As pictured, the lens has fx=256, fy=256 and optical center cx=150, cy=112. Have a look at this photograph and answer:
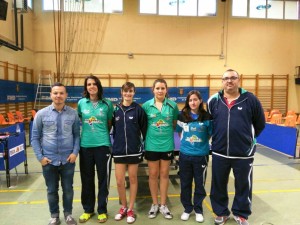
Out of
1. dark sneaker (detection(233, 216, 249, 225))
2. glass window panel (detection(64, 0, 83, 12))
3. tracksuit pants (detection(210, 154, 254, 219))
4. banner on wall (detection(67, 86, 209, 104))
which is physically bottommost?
dark sneaker (detection(233, 216, 249, 225))

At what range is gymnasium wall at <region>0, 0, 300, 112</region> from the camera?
1216cm

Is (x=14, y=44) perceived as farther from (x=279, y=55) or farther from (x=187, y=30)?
(x=279, y=55)

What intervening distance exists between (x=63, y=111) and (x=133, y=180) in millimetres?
1108

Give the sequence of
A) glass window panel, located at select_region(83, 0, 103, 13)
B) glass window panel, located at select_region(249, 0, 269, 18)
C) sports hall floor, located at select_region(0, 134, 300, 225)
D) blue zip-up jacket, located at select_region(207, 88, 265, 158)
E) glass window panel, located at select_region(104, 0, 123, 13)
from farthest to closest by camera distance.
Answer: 1. glass window panel, located at select_region(249, 0, 269, 18)
2. glass window panel, located at select_region(104, 0, 123, 13)
3. glass window panel, located at select_region(83, 0, 103, 13)
4. sports hall floor, located at select_region(0, 134, 300, 225)
5. blue zip-up jacket, located at select_region(207, 88, 265, 158)

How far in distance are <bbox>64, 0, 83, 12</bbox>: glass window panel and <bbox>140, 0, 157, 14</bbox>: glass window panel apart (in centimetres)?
290

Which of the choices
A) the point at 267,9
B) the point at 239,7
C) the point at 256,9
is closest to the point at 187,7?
the point at 239,7

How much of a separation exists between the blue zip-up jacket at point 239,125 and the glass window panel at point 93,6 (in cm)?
1112

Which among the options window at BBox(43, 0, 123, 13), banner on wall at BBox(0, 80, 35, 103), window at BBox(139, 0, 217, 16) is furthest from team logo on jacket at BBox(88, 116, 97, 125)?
window at BBox(139, 0, 217, 16)

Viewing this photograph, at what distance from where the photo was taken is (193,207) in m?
3.06

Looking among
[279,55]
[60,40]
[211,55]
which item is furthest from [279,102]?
[60,40]

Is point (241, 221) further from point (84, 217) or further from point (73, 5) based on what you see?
point (73, 5)

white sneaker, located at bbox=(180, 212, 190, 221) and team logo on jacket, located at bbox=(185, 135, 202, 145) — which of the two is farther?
white sneaker, located at bbox=(180, 212, 190, 221)

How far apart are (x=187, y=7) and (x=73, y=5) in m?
5.51

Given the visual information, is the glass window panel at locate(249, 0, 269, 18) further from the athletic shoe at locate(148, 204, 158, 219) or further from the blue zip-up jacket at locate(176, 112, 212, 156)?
the athletic shoe at locate(148, 204, 158, 219)
